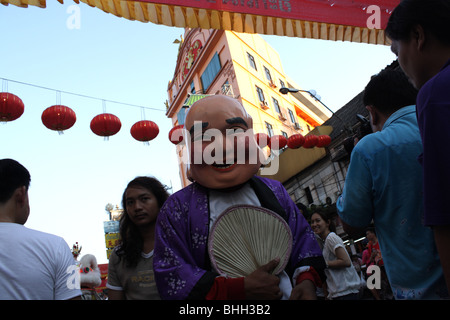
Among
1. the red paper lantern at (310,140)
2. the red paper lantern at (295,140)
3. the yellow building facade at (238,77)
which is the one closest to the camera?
the red paper lantern at (295,140)

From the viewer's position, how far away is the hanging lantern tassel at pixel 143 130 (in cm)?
778

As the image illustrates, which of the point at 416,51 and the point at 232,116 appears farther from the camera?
the point at 232,116

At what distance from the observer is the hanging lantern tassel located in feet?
25.5

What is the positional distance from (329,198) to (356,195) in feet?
40.2

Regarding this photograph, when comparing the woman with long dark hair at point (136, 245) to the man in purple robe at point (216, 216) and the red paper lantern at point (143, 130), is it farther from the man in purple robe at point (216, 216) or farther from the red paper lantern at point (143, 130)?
the red paper lantern at point (143, 130)

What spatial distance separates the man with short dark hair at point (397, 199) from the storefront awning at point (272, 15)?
90.6 inches

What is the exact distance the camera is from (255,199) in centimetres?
177

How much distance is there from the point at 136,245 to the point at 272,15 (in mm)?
2900

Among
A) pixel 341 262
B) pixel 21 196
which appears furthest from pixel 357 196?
pixel 341 262

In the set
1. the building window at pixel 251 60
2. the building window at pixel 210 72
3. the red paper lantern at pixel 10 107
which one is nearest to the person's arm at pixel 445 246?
the red paper lantern at pixel 10 107

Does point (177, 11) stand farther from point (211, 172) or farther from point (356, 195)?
point (356, 195)

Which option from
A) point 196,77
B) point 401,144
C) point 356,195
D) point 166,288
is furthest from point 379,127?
point 196,77

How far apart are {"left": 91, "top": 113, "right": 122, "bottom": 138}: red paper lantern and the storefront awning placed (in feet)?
13.1
